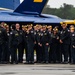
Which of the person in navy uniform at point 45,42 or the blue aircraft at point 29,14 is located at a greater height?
the blue aircraft at point 29,14

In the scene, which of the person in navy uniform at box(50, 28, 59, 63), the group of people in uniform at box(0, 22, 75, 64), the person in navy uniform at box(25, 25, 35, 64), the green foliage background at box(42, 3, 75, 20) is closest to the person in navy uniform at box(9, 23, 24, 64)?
the group of people in uniform at box(0, 22, 75, 64)

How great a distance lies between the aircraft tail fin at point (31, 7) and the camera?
2748 cm

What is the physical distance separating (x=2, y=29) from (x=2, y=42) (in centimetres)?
53

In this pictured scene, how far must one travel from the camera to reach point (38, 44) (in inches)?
794

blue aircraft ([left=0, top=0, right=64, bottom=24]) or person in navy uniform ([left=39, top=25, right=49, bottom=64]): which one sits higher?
blue aircraft ([left=0, top=0, right=64, bottom=24])

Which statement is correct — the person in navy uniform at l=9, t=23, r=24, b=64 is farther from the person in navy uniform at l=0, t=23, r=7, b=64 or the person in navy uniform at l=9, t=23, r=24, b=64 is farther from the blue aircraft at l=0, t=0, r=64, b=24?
the blue aircraft at l=0, t=0, r=64, b=24

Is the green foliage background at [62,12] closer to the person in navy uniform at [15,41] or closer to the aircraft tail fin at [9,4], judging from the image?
the aircraft tail fin at [9,4]

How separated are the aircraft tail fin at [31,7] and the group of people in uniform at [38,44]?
23.3ft

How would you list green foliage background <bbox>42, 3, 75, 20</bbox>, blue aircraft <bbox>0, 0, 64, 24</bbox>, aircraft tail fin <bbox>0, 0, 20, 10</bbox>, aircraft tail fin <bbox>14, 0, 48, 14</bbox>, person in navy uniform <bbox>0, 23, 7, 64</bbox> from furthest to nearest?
green foliage background <bbox>42, 3, 75, 20</bbox>, aircraft tail fin <bbox>0, 0, 20, 10</bbox>, aircraft tail fin <bbox>14, 0, 48, 14</bbox>, blue aircraft <bbox>0, 0, 64, 24</bbox>, person in navy uniform <bbox>0, 23, 7, 64</bbox>

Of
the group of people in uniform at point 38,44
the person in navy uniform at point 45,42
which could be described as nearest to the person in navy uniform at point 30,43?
the group of people in uniform at point 38,44

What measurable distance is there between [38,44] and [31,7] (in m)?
7.87

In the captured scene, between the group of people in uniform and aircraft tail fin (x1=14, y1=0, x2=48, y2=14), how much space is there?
7087 mm

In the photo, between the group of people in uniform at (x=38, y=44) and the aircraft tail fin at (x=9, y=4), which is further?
the aircraft tail fin at (x=9, y=4)

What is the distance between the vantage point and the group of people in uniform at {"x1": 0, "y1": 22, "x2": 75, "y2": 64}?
19.8 meters
